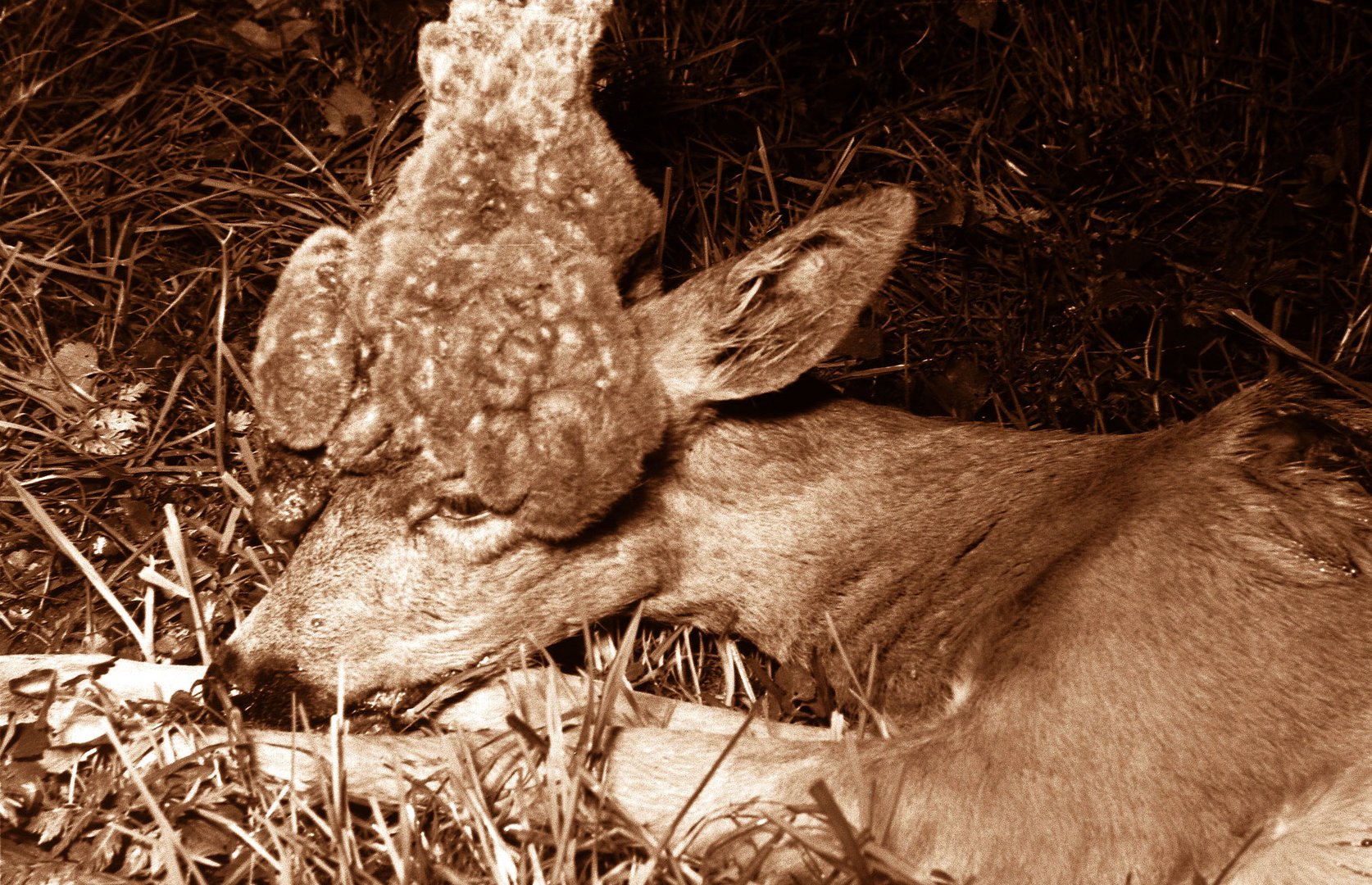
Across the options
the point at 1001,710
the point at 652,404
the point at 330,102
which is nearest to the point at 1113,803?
the point at 1001,710

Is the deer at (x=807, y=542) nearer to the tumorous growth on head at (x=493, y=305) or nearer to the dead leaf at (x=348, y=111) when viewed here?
the tumorous growth on head at (x=493, y=305)

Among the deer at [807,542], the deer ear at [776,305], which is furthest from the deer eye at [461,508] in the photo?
the deer ear at [776,305]

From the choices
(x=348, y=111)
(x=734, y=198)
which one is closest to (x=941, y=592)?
(x=734, y=198)

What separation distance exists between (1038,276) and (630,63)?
4.87ft

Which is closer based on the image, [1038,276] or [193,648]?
[193,648]

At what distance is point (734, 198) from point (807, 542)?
1.71 m

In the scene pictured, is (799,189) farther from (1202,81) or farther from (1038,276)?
(1202,81)

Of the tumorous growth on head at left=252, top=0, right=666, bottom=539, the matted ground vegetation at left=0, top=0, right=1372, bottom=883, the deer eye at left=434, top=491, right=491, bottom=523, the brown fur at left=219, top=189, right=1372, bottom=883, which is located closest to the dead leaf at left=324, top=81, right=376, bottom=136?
the matted ground vegetation at left=0, top=0, right=1372, bottom=883

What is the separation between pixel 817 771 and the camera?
9.63 feet

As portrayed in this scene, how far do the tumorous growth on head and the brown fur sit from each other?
0.45 ft

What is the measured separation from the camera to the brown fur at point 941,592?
9.14ft

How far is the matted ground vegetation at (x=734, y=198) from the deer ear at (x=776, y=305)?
1.13 m

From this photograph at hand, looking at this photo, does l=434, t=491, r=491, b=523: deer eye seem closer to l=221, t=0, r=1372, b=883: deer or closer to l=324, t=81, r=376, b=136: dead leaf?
l=221, t=0, r=1372, b=883: deer

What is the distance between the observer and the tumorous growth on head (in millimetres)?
2768
